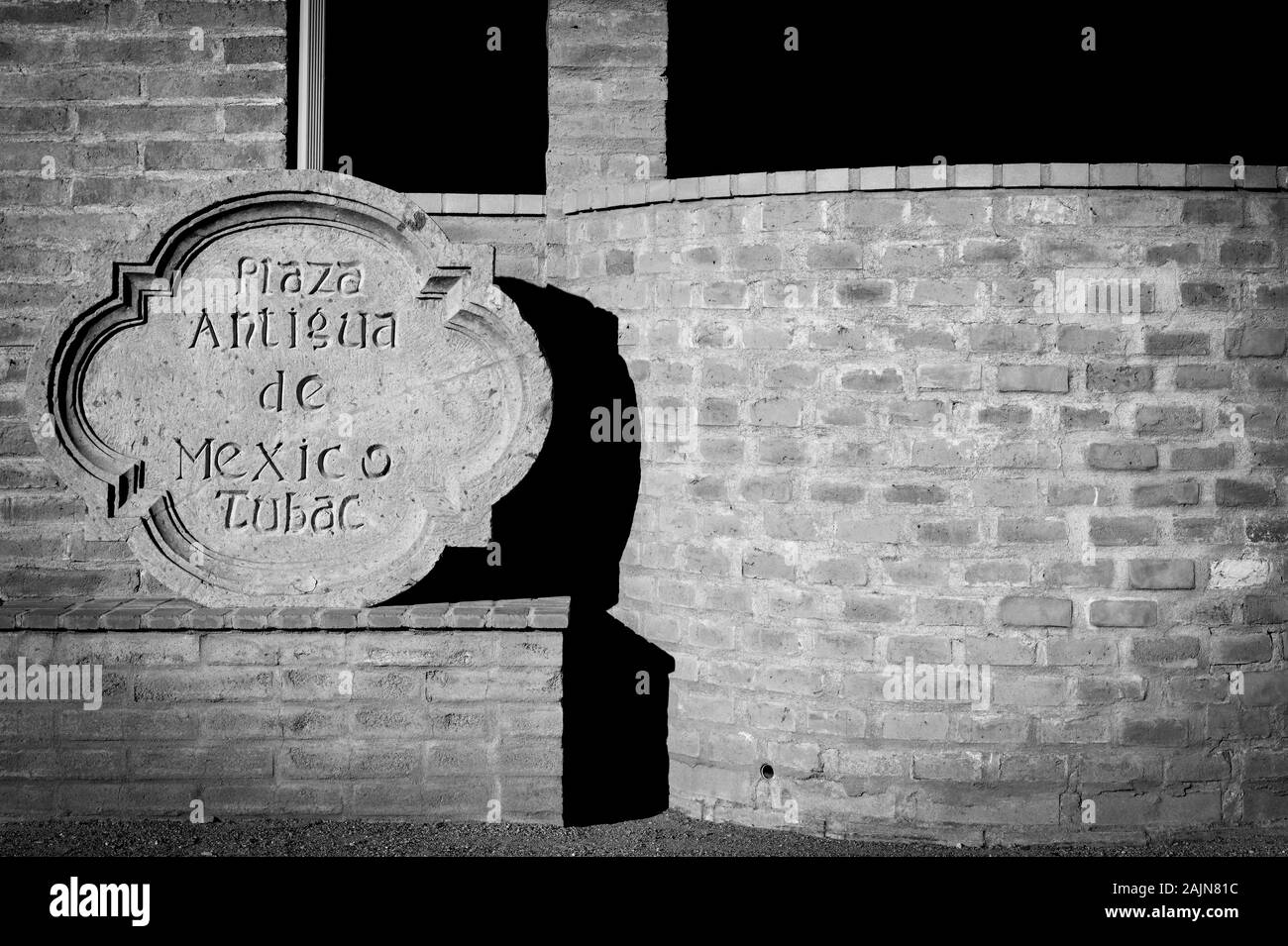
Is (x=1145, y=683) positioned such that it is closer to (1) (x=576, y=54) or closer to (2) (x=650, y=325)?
(2) (x=650, y=325)

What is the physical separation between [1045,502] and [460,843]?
250 cm

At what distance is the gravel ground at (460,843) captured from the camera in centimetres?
513

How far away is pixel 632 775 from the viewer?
19.3ft

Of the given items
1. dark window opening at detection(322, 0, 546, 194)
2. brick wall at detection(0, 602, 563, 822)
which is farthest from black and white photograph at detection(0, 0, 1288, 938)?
dark window opening at detection(322, 0, 546, 194)

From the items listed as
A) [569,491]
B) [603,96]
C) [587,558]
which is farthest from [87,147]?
[587,558]

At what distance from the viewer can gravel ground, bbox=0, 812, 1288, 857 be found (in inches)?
202

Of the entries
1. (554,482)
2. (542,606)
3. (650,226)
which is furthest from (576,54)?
(542,606)

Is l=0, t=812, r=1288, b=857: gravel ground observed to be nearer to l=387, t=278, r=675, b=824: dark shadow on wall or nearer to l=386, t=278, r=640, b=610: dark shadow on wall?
l=387, t=278, r=675, b=824: dark shadow on wall

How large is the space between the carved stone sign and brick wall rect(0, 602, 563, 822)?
0.79 ft

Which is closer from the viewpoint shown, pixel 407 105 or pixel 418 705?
pixel 418 705

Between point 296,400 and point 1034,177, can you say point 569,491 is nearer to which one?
point 296,400

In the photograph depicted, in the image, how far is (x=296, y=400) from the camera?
553cm

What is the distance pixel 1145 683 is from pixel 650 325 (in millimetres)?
2344

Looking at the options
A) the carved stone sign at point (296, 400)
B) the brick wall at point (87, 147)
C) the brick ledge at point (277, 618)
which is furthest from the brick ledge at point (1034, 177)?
the brick wall at point (87, 147)
